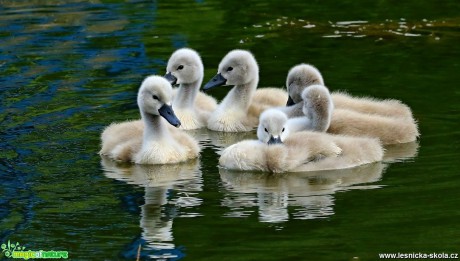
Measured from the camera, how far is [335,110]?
1095 centimetres

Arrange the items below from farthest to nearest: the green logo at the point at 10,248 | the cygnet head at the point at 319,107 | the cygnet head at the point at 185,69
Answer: the cygnet head at the point at 185,69 → the cygnet head at the point at 319,107 → the green logo at the point at 10,248

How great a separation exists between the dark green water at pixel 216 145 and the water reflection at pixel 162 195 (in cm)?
2

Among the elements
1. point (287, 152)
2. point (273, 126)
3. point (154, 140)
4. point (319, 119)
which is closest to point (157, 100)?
point (154, 140)

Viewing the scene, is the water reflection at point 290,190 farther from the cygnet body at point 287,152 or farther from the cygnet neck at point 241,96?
the cygnet neck at point 241,96

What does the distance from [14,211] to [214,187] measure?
1554 millimetres

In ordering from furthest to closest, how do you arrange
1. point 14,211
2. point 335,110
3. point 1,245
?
point 335,110 → point 14,211 → point 1,245

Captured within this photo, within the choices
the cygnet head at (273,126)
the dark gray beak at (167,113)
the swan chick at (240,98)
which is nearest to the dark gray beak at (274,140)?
the cygnet head at (273,126)

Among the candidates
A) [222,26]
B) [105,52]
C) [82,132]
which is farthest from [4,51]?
[82,132]

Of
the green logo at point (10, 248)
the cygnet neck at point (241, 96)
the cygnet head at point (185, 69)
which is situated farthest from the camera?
the cygnet head at point (185, 69)

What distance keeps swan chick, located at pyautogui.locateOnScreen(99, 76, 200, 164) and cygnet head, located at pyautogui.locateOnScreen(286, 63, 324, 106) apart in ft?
4.52

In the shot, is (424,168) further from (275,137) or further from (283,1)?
(283,1)

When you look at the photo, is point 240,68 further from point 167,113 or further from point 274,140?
point 274,140

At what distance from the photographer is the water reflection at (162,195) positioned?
7887 millimetres

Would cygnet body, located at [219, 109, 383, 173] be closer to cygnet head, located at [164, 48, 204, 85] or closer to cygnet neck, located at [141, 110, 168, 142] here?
cygnet neck, located at [141, 110, 168, 142]
